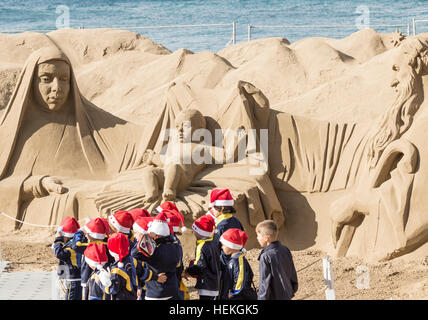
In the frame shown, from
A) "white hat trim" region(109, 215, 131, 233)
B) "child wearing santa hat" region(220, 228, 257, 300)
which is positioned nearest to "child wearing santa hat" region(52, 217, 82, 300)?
"white hat trim" region(109, 215, 131, 233)

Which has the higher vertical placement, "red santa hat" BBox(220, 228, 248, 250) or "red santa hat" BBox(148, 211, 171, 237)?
"red santa hat" BBox(148, 211, 171, 237)

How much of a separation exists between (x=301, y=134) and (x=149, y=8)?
19.2 meters

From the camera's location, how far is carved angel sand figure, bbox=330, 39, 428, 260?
883cm

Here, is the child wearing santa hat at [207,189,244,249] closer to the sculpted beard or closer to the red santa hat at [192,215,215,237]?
the red santa hat at [192,215,215,237]

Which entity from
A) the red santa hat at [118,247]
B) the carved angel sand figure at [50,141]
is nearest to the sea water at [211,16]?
the carved angel sand figure at [50,141]

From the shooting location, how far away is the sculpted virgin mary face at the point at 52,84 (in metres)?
11.0

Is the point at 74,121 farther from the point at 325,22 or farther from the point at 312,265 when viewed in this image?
the point at 325,22

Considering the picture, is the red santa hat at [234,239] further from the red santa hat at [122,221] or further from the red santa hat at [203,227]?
the red santa hat at [122,221]

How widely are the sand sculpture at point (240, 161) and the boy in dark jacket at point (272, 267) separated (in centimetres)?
338

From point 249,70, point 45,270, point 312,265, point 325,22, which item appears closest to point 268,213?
point 312,265

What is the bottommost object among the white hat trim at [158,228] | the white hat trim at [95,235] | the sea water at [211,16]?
the white hat trim at [95,235]

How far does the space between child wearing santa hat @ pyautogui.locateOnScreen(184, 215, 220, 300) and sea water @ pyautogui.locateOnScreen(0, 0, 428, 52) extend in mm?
18195

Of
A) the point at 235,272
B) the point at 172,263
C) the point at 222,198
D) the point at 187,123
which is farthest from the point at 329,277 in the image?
the point at 187,123

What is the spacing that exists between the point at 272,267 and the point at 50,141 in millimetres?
6320
